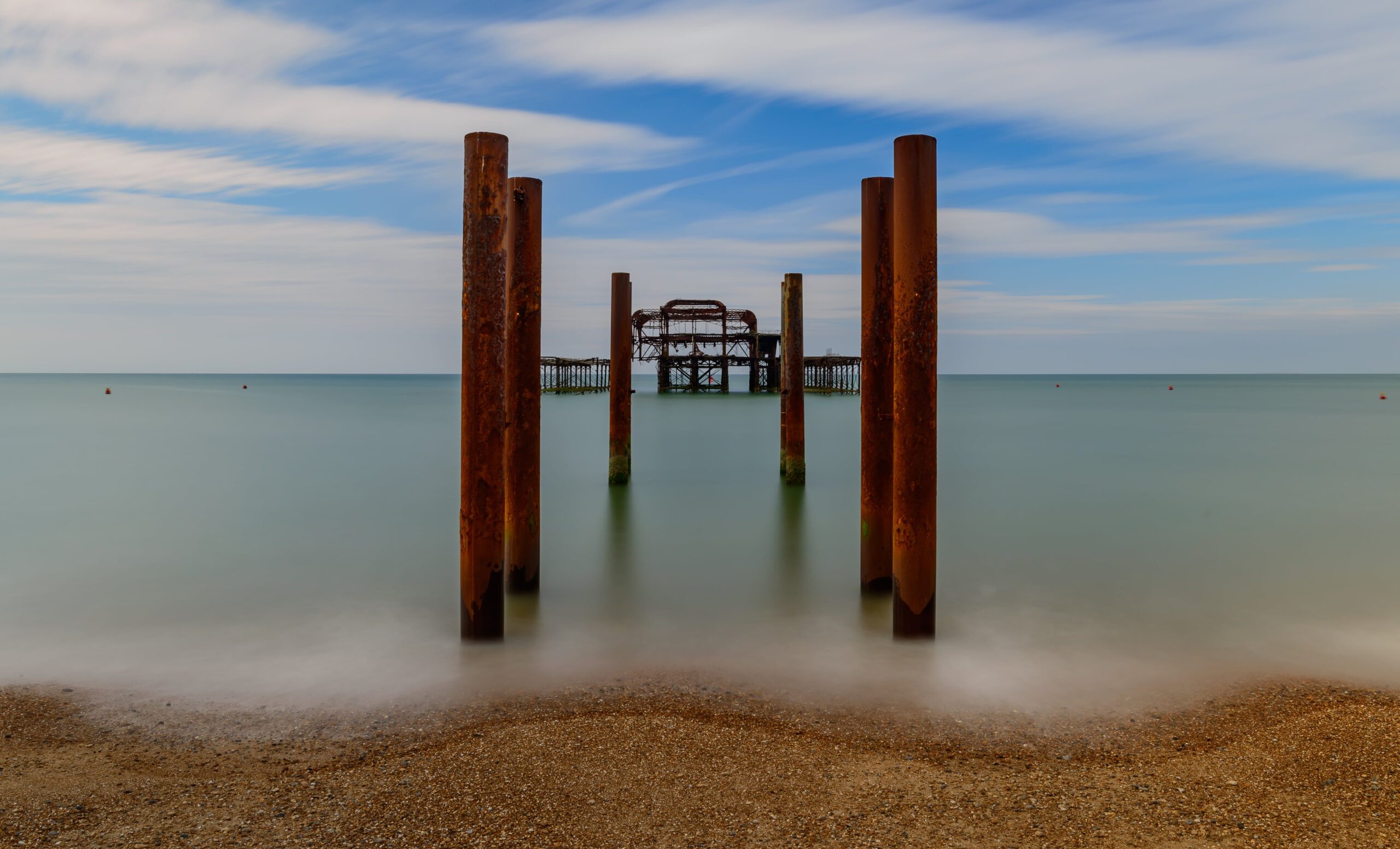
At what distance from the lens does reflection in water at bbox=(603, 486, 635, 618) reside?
7.20 meters

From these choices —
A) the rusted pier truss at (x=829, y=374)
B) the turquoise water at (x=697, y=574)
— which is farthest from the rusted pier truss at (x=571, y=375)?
the turquoise water at (x=697, y=574)

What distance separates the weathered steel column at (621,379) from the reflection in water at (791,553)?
2557mm

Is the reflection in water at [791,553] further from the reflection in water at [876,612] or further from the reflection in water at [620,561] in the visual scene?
the reflection in water at [620,561]

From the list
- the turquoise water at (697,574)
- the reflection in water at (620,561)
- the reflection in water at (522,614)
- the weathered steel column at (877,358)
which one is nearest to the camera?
the turquoise water at (697,574)

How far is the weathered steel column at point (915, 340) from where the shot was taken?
494 cm

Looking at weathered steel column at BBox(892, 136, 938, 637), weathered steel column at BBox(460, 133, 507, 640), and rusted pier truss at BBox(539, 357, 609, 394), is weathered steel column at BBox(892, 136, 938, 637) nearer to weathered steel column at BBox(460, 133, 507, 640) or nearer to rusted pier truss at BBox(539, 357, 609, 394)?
weathered steel column at BBox(460, 133, 507, 640)

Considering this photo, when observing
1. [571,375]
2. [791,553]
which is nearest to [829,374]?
[571,375]

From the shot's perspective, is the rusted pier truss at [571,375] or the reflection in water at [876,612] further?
the rusted pier truss at [571,375]

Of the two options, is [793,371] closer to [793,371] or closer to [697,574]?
[793,371]

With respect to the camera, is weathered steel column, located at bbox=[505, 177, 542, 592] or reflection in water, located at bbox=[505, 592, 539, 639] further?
weathered steel column, located at bbox=[505, 177, 542, 592]

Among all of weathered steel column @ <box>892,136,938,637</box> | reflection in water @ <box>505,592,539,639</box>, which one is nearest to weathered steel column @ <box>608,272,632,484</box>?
reflection in water @ <box>505,592,539,639</box>

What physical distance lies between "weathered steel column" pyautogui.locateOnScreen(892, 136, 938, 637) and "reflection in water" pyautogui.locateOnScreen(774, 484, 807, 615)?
1975mm

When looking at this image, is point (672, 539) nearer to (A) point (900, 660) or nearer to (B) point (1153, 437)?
(A) point (900, 660)

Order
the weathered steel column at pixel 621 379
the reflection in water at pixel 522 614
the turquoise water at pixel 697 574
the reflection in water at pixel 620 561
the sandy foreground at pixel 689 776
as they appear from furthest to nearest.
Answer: the weathered steel column at pixel 621 379
the reflection in water at pixel 620 561
the reflection in water at pixel 522 614
the turquoise water at pixel 697 574
the sandy foreground at pixel 689 776
